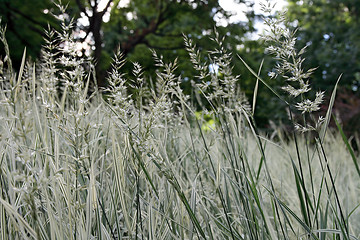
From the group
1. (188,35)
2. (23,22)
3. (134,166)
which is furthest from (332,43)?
(134,166)

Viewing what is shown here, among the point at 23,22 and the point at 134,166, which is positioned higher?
the point at 23,22

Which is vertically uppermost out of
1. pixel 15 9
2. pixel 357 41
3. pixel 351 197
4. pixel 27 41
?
pixel 15 9

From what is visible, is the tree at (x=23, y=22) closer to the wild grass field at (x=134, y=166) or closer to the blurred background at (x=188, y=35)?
the blurred background at (x=188, y=35)

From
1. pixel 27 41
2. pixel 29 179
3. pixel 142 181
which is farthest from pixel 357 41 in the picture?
pixel 29 179

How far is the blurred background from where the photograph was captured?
30.4 feet

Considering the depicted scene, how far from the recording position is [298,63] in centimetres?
97

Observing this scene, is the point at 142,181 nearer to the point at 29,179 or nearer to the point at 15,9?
the point at 29,179

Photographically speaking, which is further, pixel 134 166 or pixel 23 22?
pixel 23 22

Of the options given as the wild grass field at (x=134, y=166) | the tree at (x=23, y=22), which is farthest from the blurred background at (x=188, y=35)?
the wild grass field at (x=134, y=166)

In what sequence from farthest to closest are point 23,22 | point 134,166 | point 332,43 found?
point 332,43, point 23,22, point 134,166

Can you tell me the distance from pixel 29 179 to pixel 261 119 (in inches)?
450

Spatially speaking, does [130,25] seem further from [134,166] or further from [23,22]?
[134,166]

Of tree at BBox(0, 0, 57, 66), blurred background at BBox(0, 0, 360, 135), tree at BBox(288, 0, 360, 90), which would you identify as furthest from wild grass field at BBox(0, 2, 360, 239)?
tree at BBox(288, 0, 360, 90)

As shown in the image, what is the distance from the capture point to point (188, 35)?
10.5 meters
